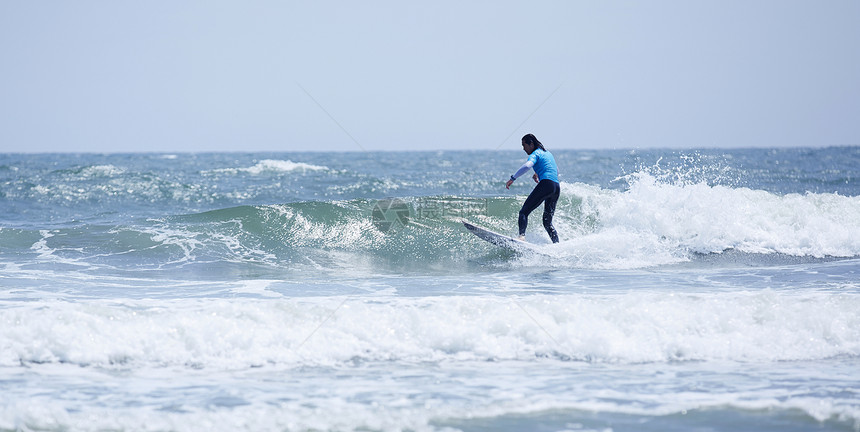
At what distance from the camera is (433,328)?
6.19 metres

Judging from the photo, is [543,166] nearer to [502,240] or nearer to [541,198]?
[541,198]

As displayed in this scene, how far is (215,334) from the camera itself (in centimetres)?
604

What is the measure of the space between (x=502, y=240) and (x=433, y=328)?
4.68 meters

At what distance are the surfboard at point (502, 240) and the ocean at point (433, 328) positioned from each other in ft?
0.46

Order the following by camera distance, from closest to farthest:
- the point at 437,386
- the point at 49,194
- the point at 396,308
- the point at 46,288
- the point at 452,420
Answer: the point at 452,420, the point at 437,386, the point at 396,308, the point at 46,288, the point at 49,194

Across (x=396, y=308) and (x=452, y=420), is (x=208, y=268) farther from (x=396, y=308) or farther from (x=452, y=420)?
(x=452, y=420)

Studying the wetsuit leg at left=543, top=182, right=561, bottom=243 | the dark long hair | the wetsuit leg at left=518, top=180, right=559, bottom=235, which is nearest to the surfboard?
the wetsuit leg at left=518, top=180, right=559, bottom=235

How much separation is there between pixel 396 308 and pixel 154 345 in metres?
2.23

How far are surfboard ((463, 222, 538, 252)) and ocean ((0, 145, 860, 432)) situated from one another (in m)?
0.14

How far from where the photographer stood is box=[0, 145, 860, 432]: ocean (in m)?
4.46

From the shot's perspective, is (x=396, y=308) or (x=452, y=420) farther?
(x=396, y=308)

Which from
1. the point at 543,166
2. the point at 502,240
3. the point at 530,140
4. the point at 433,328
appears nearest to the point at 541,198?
the point at 543,166

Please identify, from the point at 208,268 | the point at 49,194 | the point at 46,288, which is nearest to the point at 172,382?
the point at 46,288

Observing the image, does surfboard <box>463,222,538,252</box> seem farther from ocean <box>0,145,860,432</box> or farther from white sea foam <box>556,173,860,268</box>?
white sea foam <box>556,173,860,268</box>
